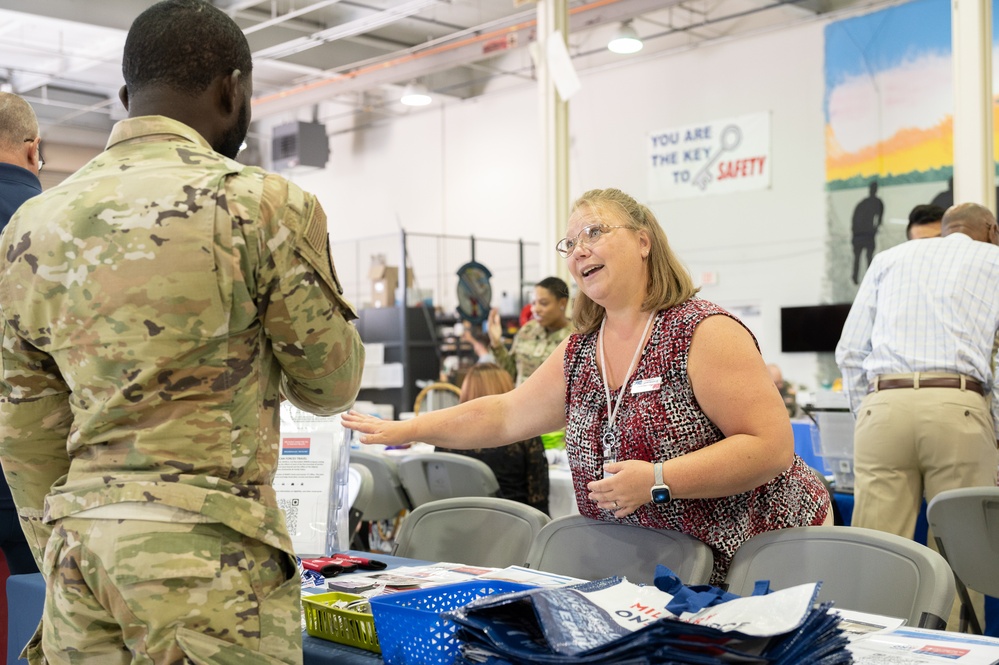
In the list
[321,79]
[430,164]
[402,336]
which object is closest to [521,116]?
[430,164]

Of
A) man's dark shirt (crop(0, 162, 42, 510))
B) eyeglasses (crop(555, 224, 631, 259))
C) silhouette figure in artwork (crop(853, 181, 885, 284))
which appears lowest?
eyeglasses (crop(555, 224, 631, 259))

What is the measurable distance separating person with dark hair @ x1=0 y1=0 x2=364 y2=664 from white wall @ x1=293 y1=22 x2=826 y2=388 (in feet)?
18.2

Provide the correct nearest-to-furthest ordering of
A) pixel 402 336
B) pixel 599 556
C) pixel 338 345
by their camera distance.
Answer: pixel 338 345 < pixel 599 556 < pixel 402 336

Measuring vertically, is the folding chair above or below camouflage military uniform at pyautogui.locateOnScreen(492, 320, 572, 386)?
below

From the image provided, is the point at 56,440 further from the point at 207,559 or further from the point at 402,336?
the point at 402,336

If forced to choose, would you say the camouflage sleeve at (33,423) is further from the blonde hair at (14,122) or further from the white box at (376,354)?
the white box at (376,354)

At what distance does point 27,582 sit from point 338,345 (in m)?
1.08

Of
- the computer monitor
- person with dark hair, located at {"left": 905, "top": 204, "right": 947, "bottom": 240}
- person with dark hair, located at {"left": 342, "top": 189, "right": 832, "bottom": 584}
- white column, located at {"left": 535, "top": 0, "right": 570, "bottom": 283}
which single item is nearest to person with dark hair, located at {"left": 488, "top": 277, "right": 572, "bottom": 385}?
white column, located at {"left": 535, "top": 0, "right": 570, "bottom": 283}

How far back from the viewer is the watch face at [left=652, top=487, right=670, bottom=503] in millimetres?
1752

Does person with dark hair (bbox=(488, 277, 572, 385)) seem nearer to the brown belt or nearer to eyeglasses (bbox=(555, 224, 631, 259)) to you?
the brown belt

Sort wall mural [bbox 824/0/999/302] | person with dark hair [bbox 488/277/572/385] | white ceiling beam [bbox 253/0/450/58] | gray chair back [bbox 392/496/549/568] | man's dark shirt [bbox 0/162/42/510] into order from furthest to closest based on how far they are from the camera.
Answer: white ceiling beam [bbox 253/0/450/58] → wall mural [bbox 824/0/999/302] → person with dark hair [bbox 488/277/572/385] → gray chair back [bbox 392/496/549/568] → man's dark shirt [bbox 0/162/42/510]

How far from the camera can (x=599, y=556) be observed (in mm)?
2090

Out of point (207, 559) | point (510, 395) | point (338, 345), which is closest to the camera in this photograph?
point (207, 559)

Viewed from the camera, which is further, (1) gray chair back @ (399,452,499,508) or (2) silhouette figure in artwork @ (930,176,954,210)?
(2) silhouette figure in artwork @ (930,176,954,210)
